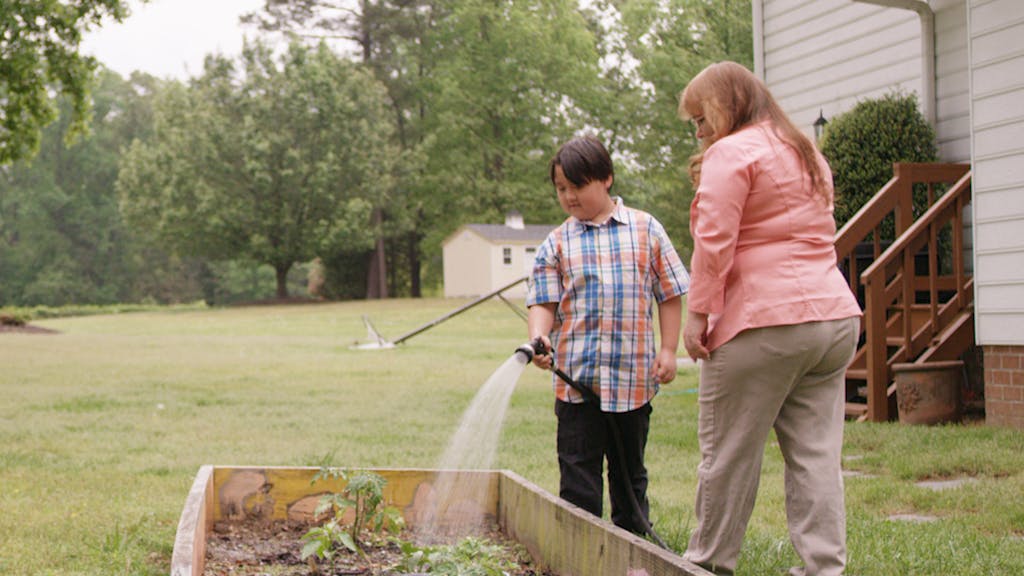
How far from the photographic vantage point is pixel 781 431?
3.06m

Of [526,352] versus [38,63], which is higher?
[38,63]

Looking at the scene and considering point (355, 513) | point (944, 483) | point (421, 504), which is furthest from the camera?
point (944, 483)

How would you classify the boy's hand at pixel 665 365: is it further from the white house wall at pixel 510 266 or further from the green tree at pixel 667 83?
the white house wall at pixel 510 266

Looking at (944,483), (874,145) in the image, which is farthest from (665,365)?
(874,145)

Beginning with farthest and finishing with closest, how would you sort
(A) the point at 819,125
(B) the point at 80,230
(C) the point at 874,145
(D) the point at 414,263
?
1. (B) the point at 80,230
2. (D) the point at 414,263
3. (A) the point at 819,125
4. (C) the point at 874,145

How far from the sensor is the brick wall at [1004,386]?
21.7ft

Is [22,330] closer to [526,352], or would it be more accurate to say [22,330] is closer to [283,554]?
[283,554]

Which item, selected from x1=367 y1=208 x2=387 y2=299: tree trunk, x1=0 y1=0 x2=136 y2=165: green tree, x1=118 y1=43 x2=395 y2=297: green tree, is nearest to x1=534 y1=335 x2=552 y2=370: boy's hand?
x1=0 y1=0 x2=136 y2=165: green tree

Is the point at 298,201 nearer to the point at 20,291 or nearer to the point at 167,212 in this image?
the point at 167,212

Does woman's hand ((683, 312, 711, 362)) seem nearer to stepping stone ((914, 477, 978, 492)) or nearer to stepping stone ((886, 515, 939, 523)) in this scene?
stepping stone ((886, 515, 939, 523))

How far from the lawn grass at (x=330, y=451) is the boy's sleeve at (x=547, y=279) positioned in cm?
108

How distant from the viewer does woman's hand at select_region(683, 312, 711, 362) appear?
2936 millimetres

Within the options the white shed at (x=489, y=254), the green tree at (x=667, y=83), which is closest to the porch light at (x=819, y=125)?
the green tree at (x=667, y=83)

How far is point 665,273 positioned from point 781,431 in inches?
31.7
